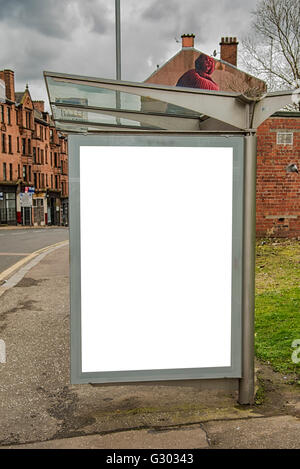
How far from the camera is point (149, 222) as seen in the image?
137 inches

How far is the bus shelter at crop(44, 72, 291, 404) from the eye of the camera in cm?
339

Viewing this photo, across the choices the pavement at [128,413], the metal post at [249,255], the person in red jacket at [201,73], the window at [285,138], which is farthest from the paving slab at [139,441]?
the person in red jacket at [201,73]

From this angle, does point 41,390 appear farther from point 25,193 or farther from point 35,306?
point 25,193

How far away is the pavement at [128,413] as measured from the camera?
317cm

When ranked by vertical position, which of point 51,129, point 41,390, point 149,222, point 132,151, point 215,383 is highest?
point 51,129

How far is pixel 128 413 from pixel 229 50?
34656 mm

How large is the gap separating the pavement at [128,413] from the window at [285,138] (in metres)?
10.2

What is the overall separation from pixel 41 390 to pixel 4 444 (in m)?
0.98

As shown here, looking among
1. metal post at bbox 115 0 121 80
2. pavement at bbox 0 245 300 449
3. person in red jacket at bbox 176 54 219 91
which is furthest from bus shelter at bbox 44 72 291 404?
person in red jacket at bbox 176 54 219 91

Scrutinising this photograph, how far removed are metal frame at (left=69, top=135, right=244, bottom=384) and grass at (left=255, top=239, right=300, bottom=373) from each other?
124 centimetres

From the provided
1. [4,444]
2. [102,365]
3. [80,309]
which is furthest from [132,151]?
[4,444]

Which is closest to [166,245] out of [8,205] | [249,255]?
[249,255]

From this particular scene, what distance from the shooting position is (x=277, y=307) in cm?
675

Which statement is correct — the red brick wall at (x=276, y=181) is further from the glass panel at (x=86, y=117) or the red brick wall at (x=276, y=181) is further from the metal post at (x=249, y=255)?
the metal post at (x=249, y=255)
